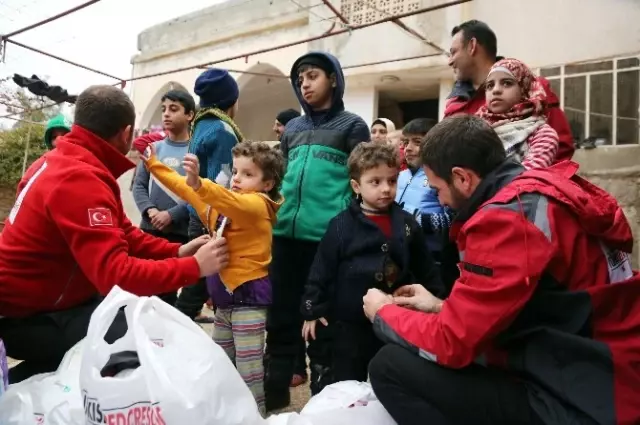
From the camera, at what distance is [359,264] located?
2.05m

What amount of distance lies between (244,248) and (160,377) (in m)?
0.92

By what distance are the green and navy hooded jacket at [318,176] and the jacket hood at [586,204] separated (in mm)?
1125

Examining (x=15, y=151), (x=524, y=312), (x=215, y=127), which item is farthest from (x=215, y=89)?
(x=15, y=151)

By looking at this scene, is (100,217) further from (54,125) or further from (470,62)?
(54,125)

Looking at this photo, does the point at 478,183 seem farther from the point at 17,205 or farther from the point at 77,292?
the point at 17,205

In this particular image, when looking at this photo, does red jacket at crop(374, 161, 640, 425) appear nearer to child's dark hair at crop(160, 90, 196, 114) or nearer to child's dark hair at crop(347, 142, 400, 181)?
child's dark hair at crop(347, 142, 400, 181)

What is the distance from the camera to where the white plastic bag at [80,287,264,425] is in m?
1.30

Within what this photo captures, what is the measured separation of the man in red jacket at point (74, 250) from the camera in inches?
66.3

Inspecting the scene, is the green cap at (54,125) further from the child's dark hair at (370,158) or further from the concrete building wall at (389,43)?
the concrete building wall at (389,43)

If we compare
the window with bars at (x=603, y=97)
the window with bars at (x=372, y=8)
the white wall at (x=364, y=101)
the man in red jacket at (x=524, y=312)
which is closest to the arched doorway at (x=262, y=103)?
the white wall at (x=364, y=101)

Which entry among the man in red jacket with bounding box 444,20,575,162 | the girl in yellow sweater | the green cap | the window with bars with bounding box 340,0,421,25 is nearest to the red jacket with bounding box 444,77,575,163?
the man in red jacket with bounding box 444,20,575,162

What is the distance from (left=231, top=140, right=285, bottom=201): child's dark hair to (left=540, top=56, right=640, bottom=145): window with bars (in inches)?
232

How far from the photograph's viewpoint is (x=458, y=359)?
135 cm

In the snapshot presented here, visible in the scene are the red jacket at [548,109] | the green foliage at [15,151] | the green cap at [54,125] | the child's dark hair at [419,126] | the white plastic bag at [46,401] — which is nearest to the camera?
the white plastic bag at [46,401]
